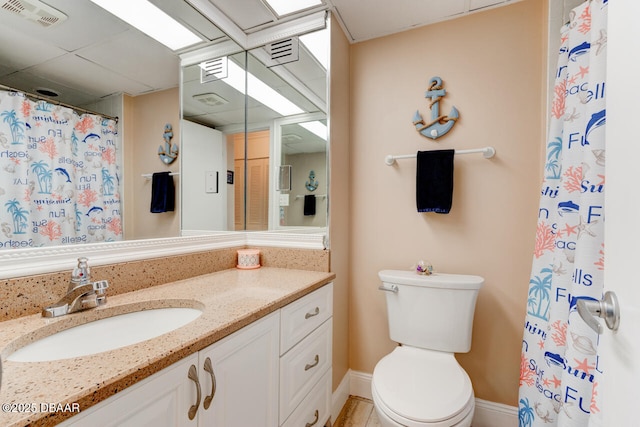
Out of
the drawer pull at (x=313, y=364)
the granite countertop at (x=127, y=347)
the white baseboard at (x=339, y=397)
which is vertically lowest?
the white baseboard at (x=339, y=397)

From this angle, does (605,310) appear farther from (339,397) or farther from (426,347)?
(339,397)

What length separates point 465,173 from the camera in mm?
1576

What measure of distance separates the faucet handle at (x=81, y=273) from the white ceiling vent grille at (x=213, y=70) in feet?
3.75

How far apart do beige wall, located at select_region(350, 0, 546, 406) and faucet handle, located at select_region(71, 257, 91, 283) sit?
1087mm

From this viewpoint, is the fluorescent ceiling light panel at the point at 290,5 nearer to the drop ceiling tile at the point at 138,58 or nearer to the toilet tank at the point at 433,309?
the drop ceiling tile at the point at 138,58

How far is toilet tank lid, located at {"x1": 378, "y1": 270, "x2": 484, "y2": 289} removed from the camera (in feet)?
4.56

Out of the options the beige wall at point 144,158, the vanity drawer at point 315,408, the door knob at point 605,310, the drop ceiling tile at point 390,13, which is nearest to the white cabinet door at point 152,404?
the vanity drawer at point 315,408

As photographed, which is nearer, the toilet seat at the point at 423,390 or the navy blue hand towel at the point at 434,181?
the toilet seat at the point at 423,390

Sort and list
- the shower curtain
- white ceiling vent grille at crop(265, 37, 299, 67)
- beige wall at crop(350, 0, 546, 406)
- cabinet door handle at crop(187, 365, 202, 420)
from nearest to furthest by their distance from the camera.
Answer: cabinet door handle at crop(187, 365, 202, 420), the shower curtain, beige wall at crop(350, 0, 546, 406), white ceiling vent grille at crop(265, 37, 299, 67)

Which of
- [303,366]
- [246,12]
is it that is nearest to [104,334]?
[303,366]

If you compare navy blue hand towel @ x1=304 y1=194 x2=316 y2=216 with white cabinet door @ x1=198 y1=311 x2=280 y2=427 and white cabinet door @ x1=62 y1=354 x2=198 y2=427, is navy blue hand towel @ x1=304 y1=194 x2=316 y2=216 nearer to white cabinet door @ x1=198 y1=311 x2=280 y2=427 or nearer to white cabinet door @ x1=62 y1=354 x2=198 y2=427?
white cabinet door @ x1=198 y1=311 x2=280 y2=427

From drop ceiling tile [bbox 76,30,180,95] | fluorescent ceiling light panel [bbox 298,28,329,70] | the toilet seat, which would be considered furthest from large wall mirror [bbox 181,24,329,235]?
the toilet seat

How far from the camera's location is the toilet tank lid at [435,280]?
1389mm

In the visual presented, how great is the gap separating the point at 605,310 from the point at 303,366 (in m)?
1.03
